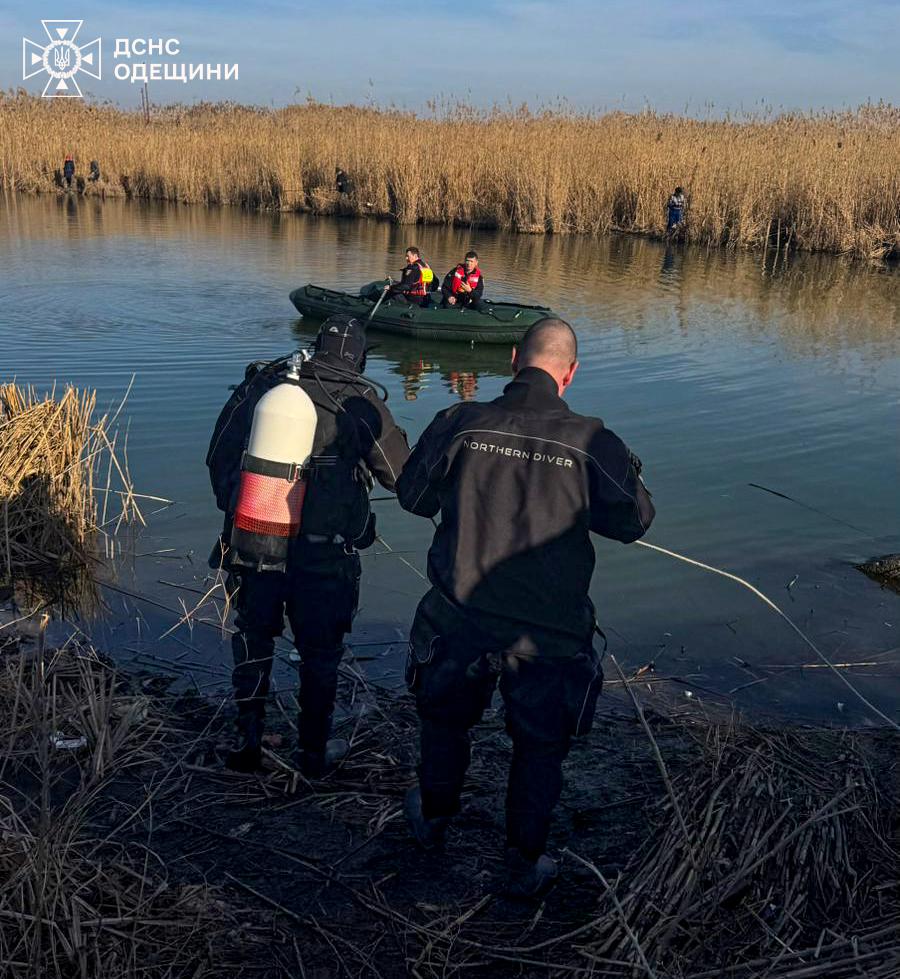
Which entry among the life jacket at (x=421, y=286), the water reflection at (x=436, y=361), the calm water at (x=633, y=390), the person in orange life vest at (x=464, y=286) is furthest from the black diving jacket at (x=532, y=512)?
the life jacket at (x=421, y=286)

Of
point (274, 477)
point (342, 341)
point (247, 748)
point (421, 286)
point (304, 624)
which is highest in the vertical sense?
point (342, 341)

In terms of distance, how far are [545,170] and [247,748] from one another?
2362 cm

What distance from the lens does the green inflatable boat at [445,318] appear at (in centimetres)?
1385

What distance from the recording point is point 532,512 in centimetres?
300

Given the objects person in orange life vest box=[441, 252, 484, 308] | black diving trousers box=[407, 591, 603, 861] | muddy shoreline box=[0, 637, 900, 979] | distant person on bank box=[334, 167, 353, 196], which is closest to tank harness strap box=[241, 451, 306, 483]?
black diving trousers box=[407, 591, 603, 861]

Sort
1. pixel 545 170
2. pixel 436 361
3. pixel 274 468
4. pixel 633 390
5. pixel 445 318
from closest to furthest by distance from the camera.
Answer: pixel 274 468, pixel 633 390, pixel 436 361, pixel 445 318, pixel 545 170

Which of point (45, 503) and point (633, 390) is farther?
point (633, 390)

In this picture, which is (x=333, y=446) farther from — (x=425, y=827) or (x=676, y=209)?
(x=676, y=209)

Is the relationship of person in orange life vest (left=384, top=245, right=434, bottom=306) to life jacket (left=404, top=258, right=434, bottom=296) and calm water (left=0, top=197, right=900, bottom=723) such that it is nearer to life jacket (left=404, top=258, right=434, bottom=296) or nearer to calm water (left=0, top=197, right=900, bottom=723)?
life jacket (left=404, top=258, right=434, bottom=296)

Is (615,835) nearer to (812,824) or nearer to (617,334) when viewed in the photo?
(812,824)

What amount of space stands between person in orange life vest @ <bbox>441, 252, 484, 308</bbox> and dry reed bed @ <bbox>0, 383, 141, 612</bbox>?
8.61m

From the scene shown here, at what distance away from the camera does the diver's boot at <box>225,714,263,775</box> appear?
3793 millimetres

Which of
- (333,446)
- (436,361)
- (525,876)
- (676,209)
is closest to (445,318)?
(436,361)

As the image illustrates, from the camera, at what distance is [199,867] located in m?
3.21
